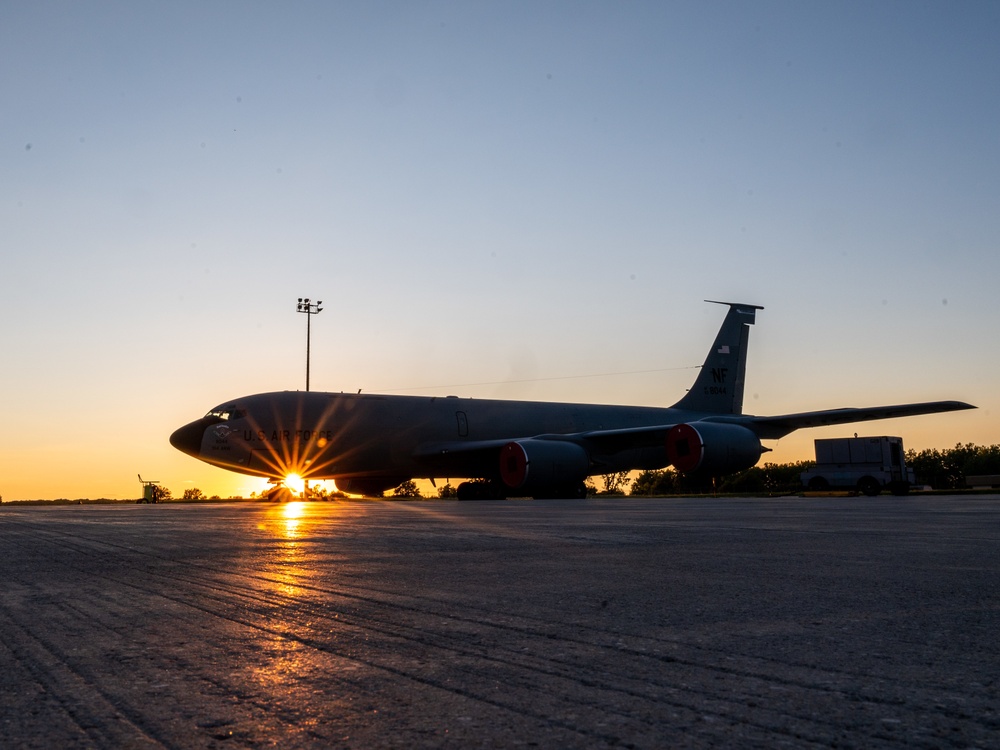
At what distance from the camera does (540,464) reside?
2469 cm

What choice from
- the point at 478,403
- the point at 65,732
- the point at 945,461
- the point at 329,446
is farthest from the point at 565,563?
the point at 945,461

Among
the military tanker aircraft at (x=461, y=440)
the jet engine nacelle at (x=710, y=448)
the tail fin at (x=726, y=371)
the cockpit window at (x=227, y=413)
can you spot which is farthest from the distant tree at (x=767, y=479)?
the cockpit window at (x=227, y=413)

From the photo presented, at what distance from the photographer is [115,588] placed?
4297 mm

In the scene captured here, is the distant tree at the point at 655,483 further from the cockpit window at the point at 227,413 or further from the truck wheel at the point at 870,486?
the cockpit window at the point at 227,413

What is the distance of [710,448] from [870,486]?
9.87 meters

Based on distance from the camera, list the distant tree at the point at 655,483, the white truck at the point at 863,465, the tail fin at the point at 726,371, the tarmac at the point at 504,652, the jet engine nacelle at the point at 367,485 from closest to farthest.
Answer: the tarmac at the point at 504,652, the jet engine nacelle at the point at 367,485, the white truck at the point at 863,465, the tail fin at the point at 726,371, the distant tree at the point at 655,483

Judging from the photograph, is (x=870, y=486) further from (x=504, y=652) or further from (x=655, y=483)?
(x=655, y=483)

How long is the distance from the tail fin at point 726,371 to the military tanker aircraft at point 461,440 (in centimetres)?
460

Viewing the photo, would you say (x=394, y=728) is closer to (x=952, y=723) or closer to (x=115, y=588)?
(x=952, y=723)

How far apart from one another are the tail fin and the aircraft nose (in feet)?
62.4

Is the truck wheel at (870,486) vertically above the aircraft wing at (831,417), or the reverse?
the aircraft wing at (831,417)

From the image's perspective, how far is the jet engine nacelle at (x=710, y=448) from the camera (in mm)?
23656

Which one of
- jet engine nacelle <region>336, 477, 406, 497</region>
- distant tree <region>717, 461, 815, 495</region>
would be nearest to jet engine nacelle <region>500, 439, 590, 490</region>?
jet engine nacelle <region>336, 477, 406, 497</region>

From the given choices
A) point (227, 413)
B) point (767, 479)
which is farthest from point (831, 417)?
point (767, 479)
